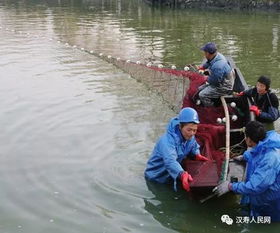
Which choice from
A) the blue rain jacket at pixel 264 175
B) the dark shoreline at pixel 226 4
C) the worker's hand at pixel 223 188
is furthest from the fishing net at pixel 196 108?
the dark shoreline at pixel 226 4

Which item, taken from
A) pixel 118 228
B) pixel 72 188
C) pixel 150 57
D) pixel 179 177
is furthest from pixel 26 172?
pixel 150 57

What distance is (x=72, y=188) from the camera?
7.92 m

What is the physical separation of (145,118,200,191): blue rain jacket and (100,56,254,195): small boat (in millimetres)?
257

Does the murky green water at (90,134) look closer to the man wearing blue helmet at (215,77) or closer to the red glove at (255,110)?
the man wearing blue helmet at (215,77)

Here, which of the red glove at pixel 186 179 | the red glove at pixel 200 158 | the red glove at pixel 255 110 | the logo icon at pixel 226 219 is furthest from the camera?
the red glove at pixel 255 110

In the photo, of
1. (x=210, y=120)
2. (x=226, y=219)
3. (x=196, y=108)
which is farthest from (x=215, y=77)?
(x=226, y=219)

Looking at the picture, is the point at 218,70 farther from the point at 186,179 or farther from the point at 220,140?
the point at 186,179

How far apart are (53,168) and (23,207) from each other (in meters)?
1.50

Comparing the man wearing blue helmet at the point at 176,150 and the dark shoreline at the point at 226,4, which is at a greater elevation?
the dark shoreline at the point at 226,4

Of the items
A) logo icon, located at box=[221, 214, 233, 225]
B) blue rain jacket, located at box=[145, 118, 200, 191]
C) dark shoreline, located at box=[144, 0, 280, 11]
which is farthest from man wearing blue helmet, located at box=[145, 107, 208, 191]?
dark shoreline, located at box=[144, 0, 280, 11]

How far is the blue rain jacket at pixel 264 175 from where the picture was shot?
5758 millimetres

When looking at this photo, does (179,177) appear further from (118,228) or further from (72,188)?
(72,188)

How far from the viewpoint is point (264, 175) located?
5758 millimetres

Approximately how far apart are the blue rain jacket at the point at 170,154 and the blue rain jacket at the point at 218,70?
3.00m
